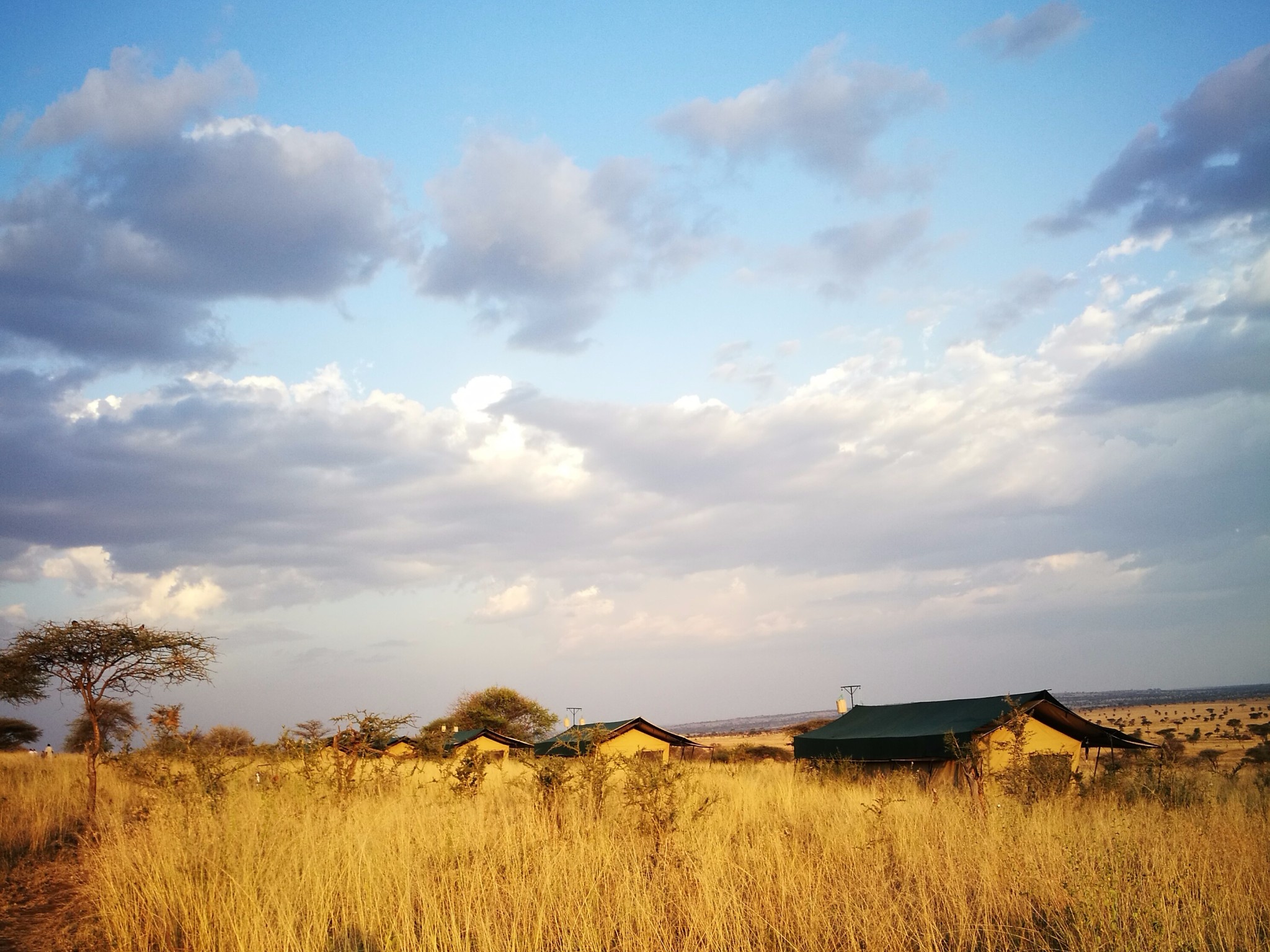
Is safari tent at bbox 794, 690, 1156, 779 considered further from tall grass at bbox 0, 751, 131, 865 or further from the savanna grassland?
tall grass at bbox 0, 751, 131, 865

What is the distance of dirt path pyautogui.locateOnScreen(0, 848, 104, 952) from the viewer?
7.14 meters

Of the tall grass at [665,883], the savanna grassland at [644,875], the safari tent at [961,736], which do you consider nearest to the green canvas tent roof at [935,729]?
the safari tent at [961,736]

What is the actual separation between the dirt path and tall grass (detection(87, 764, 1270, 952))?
1.26 feet

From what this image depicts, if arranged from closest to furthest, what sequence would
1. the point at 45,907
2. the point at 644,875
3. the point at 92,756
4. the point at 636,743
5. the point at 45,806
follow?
the point at 644,875 < the point at 45,907 < the point at 92,756 < the point at 45,806 < the point at 636,743

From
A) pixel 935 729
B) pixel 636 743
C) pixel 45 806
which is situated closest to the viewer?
pixel 45 806

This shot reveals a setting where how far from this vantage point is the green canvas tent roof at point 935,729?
20406mm

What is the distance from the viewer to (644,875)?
7.45m

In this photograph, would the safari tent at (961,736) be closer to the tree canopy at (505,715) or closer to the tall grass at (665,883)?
the tall grass at (665,883)

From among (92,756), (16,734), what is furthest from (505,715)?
(92,756)

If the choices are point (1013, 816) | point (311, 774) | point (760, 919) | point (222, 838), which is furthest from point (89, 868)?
point (1013, 816)

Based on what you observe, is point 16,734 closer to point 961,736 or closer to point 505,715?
point 505,715

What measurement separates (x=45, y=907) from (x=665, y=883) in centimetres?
732

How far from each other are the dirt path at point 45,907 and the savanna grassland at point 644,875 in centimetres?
17

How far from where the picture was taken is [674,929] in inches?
241
